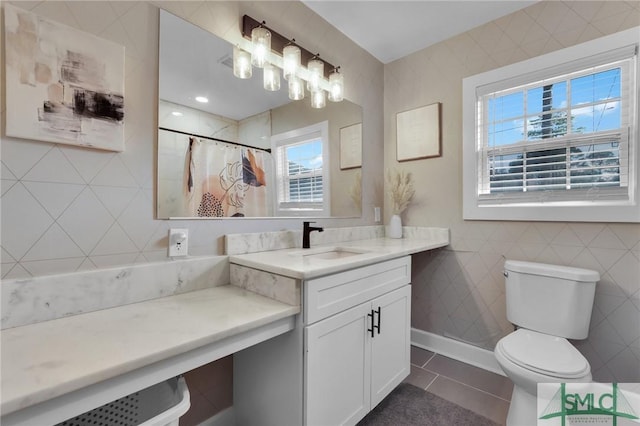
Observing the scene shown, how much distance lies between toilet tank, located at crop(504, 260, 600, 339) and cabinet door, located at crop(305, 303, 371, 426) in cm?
100

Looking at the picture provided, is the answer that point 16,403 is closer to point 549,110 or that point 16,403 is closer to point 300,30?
point 300,30

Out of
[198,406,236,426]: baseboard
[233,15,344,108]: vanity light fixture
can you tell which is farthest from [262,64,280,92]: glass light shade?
[198,406,236,426]: baseboard

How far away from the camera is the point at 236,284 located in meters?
1.41

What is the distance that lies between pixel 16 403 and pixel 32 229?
1.99 feet

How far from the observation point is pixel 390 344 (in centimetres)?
161

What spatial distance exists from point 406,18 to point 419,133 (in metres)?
0.81

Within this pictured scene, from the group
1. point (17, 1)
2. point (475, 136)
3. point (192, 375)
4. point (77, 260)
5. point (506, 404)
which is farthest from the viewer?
point (475, 136)

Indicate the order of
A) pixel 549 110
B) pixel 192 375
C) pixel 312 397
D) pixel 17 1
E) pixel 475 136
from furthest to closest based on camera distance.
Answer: pixel 475 136
pixel 549 110
pixel 192 375
pixel 312 397
pixel 17 1

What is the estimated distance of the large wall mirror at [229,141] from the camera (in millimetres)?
1281

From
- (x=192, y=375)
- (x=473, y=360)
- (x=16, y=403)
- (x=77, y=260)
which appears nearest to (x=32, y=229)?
(x=77, y=260)

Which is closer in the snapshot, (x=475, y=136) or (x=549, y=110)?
(x=549, y=110)

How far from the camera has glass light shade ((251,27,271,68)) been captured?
1.52m

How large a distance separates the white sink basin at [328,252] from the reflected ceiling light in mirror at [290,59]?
3.41 feet

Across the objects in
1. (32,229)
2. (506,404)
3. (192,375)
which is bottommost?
(506,404)
